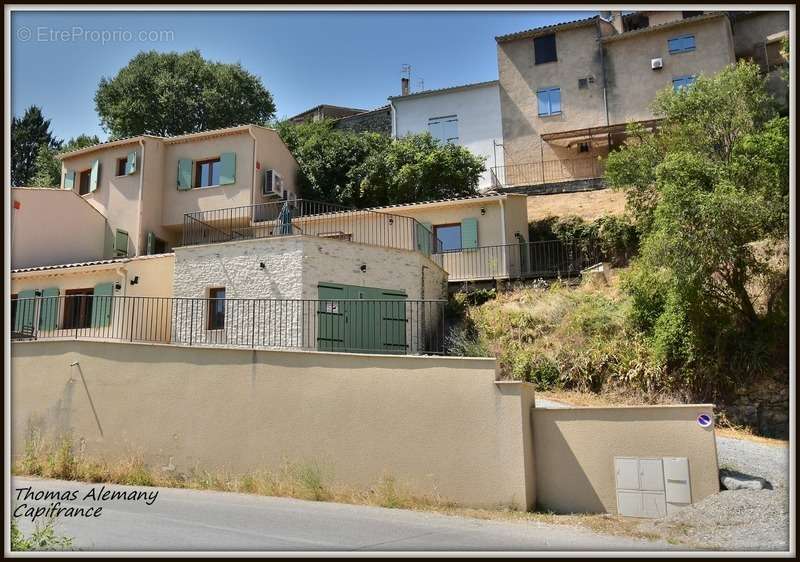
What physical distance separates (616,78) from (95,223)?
25.3 meters

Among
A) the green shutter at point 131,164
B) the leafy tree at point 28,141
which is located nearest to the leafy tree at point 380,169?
the green shutter at point 131,164

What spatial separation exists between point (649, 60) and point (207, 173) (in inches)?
880

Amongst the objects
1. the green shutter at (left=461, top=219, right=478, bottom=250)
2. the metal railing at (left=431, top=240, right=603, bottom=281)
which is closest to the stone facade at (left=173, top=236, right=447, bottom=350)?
the metal railing at (left=431, top=240, right=603, bottom=281)

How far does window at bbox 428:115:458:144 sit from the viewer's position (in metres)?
34.7

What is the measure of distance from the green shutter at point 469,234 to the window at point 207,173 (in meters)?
9.88

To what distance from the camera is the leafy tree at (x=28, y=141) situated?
43.8 metres

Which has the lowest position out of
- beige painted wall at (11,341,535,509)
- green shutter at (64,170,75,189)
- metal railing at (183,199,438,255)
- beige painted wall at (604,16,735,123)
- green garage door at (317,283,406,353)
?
beige painted wall at (11,341,535,509)

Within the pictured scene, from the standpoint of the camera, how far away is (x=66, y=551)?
6.84 m

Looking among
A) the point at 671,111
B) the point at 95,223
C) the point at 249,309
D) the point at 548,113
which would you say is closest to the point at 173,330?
the point at 249,309

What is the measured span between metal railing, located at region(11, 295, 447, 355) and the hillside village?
0.07 meters

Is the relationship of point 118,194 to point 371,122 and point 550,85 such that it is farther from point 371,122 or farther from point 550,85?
point 550,85

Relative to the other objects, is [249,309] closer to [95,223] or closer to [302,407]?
[302,407]

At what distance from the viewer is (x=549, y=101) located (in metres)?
34.8

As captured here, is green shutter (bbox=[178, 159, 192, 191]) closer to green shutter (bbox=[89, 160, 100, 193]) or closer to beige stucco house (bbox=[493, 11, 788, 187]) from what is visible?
green shutter (bbox=[89, 160, 100, 193])
